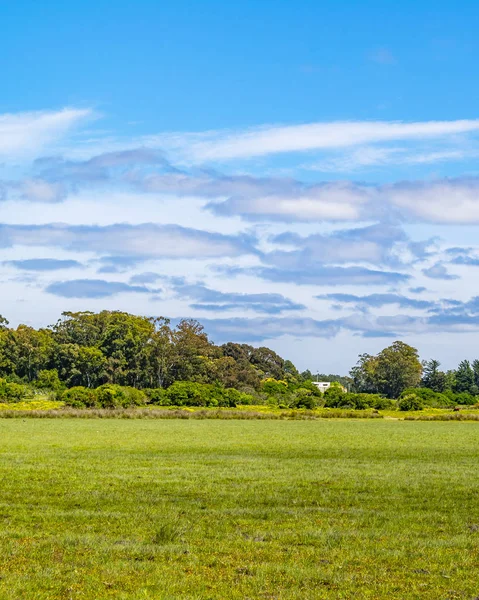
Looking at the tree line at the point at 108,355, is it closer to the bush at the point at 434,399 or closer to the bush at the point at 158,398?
the bush at the point at 158,398

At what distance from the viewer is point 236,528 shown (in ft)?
48.9

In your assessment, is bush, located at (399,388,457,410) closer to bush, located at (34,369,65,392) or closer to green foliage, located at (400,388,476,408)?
green foliage, located at (400,388,476,408)

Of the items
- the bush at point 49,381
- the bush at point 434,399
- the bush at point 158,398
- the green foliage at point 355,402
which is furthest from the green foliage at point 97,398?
the bush at point 434,399

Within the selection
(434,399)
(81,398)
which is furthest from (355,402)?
(81,398)

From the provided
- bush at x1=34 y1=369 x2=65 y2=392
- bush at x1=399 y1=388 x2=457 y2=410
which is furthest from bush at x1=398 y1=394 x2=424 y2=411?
bush at x1=34 y1=369 x2=65 y2=392

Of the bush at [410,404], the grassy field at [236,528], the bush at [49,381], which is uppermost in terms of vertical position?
the bush at [49,381]

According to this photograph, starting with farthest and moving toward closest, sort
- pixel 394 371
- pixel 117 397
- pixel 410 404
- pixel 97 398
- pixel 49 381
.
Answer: pixel 394 371, pixel 49 381, pixel 410 404, pixel 117 397, pixel 97 398

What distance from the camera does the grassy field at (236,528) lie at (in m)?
10.8

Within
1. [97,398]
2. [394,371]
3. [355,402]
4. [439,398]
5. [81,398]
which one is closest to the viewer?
[81,398]

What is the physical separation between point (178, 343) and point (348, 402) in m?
43.8

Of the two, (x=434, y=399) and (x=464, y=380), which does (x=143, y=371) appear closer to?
(x=434, y=399)

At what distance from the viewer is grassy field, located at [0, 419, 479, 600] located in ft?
35.6

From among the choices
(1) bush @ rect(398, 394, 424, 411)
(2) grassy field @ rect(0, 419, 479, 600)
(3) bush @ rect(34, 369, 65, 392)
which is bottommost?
(2) grassy field @ rect(0, 419, 479, 600)

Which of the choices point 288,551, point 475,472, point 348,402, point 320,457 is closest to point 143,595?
point 288,551
